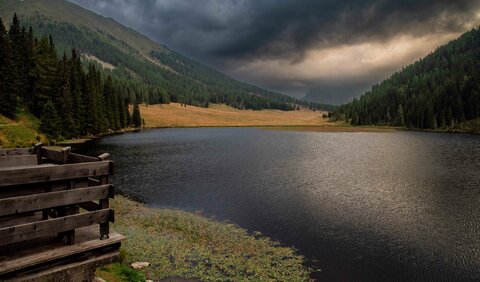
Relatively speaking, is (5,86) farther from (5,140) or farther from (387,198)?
(387,198)

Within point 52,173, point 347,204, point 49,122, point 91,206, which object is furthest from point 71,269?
point 49,122

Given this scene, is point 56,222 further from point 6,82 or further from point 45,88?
point 45,88

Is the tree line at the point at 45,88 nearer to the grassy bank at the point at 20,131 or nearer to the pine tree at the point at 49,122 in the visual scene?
the pine tree at the point at 49,122

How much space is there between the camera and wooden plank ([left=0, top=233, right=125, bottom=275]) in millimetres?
9250

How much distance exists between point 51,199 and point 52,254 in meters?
1.71

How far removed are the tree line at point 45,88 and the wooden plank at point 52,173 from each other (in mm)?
72588

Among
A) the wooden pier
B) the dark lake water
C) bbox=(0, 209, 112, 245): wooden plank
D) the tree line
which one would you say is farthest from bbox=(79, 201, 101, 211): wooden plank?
the tree line

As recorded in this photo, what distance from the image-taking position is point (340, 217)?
27422 mm

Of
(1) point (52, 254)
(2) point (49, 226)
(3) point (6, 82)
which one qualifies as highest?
(3) point (6, 82)

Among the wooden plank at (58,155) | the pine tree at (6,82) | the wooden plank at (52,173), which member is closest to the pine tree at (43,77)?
the pine tree at (6,82)

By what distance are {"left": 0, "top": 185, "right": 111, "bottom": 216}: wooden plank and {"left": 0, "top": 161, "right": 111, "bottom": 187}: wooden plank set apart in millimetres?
462

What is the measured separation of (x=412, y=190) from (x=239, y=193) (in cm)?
1983

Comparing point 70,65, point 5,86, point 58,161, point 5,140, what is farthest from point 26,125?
point 58,161

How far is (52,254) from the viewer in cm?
1004
